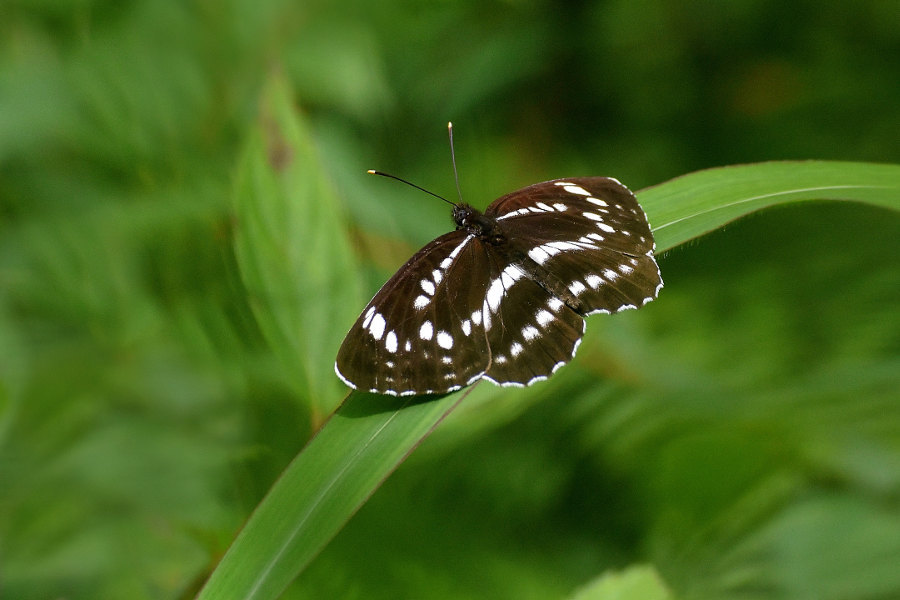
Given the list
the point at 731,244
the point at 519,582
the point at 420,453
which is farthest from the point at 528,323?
the point at 731,244

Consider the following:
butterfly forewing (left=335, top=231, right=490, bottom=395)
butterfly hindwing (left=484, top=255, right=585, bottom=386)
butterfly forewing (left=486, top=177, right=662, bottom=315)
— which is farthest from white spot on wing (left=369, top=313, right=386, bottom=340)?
butterfly forewing (left=486, top=177, right=662, bottom=315)

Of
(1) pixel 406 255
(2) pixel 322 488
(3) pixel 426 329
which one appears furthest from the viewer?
(1) pixel 406 255

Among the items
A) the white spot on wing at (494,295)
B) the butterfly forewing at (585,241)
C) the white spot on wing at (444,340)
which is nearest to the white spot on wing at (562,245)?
the butterfly forewing at (585,241)

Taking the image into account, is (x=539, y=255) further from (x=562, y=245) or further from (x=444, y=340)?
(x=444, y=340)

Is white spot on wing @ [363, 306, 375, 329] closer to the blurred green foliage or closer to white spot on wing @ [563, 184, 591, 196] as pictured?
the blurred green foliage

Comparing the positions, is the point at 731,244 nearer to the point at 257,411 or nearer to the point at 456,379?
the point at 456,379

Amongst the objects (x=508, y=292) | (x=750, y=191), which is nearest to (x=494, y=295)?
(x=508, y=292)
